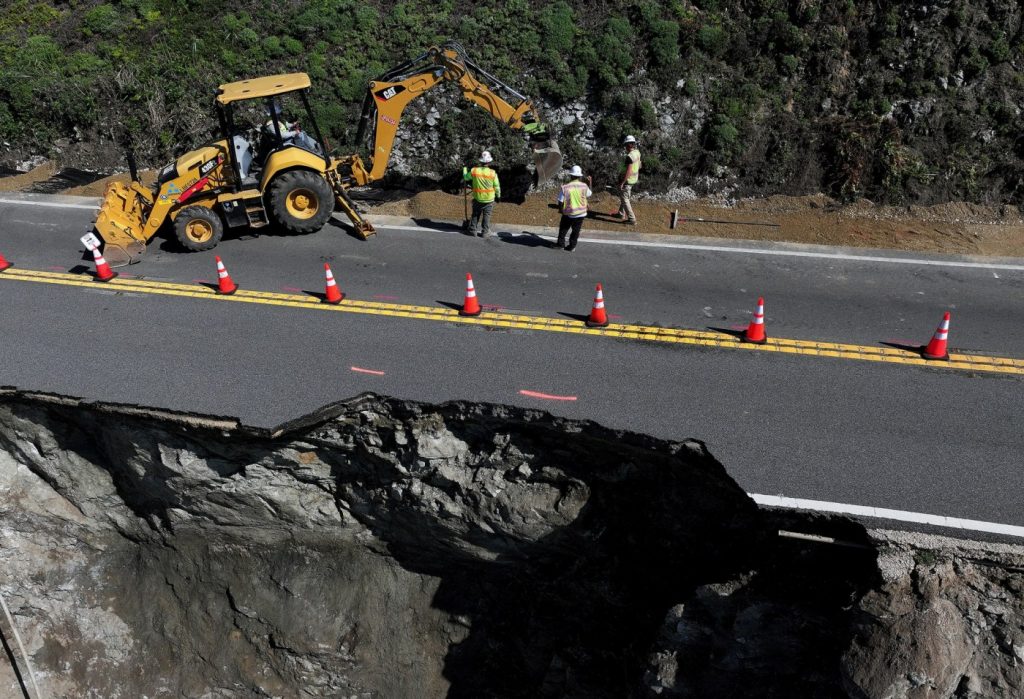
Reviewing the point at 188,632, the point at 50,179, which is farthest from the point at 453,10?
the point at 188,632

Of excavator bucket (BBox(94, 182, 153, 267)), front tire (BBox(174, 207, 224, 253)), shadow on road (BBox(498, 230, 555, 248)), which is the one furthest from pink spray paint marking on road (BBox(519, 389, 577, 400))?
excavator bucket (BBox(94, 182, 153, 267))

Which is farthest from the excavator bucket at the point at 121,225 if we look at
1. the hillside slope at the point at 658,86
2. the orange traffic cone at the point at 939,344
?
the orange traffic cone at the point at 939,344

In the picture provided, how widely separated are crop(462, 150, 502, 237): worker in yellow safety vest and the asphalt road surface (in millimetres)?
440

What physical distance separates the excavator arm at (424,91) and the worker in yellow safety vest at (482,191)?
1.12 m

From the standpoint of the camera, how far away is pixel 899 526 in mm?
8234

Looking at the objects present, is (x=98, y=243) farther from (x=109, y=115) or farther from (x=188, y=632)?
(x=109, y=115)

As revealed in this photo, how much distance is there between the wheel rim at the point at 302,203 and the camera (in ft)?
46.3

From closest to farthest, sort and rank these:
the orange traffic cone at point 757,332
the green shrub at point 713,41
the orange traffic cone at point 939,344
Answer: the orange traffic cone at point 939,344
the orange traffic cone at point 757,332
the green shrub at point 713,41

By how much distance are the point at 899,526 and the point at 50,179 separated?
1939 centimetres

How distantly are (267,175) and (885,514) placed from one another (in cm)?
1146

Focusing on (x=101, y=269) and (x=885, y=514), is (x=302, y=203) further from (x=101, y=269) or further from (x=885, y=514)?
(x=885, y=514)

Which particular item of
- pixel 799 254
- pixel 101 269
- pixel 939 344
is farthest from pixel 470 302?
pixel 939 344

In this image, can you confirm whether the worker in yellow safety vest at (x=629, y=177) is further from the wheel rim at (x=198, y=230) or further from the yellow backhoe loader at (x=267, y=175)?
the wheel rim at (x=198, y=230)

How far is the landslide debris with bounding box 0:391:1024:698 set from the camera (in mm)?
8141
